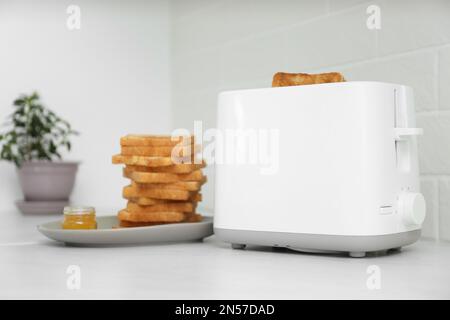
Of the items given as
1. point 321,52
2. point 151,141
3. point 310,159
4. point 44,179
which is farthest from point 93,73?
point 310,159

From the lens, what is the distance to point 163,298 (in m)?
0.73

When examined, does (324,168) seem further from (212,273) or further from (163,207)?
(163,207)

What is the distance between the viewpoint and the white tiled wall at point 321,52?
1283 mm

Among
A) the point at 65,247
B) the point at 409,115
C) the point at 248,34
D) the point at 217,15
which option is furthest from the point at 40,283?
the point at 217,15

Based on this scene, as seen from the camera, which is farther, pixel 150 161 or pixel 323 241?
pixel 150 161

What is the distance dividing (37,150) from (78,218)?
0.91m

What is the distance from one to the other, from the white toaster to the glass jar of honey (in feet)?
0.92

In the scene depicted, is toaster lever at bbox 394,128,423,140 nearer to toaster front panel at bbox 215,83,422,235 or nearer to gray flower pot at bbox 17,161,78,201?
toaster front panel at bbox 215,83,422,235

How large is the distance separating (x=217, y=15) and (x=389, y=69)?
82cm

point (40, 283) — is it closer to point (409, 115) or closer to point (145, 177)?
point (145, 177)

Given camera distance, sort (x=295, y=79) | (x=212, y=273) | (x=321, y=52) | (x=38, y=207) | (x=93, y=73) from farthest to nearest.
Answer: (x=93, y=73) < (x=38, y=207) < (x=321, y=52) < (x=295, y=79) < (x=212, y=273)

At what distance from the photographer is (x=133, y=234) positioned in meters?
1.14

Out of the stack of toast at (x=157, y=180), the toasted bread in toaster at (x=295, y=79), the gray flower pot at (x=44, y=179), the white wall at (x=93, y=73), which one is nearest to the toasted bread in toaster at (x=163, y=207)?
the stack of toast at (x=157, y=180)

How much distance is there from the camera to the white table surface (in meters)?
0.76
